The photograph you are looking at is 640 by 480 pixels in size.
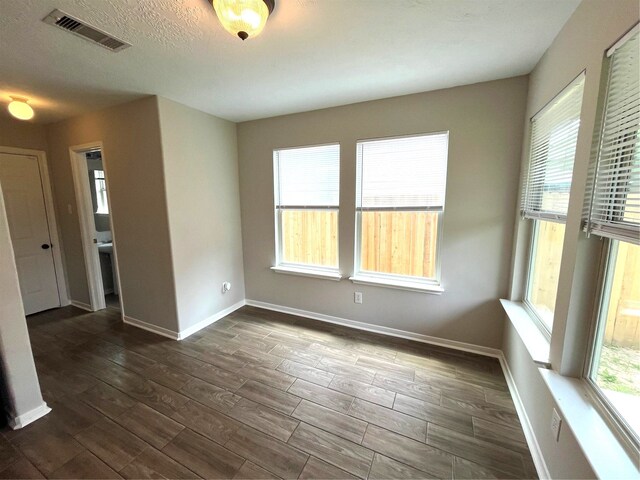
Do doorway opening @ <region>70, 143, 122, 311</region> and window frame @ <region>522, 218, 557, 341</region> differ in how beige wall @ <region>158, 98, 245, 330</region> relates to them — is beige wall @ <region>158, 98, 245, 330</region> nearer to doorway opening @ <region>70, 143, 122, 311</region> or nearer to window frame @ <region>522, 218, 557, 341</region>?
doorway opening @ <region>70, 143, 122, 311</region>

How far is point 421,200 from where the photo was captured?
2.56 metres

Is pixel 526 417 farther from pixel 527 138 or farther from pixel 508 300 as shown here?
pixel 527 138

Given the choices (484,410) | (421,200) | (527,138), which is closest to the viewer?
(484,410)

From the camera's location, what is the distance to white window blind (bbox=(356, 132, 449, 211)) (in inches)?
96.8

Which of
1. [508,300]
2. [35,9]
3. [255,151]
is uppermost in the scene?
[35,9]

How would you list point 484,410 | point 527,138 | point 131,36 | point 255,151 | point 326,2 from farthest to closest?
1. point 255,151
2. point 527,138
3. point 484,410
4. point 131,36
5. point 326,2

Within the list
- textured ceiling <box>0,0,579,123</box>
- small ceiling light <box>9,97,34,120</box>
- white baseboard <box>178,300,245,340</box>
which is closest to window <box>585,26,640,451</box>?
textured ceiling <box>0,0,579,123</box>

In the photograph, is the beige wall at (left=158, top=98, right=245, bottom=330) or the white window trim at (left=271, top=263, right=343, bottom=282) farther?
the white window trim at (left=271, top=263, right=343, bottom=282)

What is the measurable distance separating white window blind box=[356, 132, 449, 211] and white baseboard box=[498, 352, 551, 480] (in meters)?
1.55

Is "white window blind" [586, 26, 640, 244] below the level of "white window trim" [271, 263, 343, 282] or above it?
above

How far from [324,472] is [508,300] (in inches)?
79.9

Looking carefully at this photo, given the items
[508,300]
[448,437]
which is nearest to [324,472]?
[448,437]

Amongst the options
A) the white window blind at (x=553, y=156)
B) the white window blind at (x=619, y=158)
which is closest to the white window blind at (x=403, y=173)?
the white window blind at (x=553, y=156)

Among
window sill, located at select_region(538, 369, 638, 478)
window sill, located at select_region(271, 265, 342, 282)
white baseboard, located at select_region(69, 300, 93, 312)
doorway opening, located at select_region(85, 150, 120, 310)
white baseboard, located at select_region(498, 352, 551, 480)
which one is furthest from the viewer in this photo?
doorway opening, located at select_region(85, 150, 120, 310)
